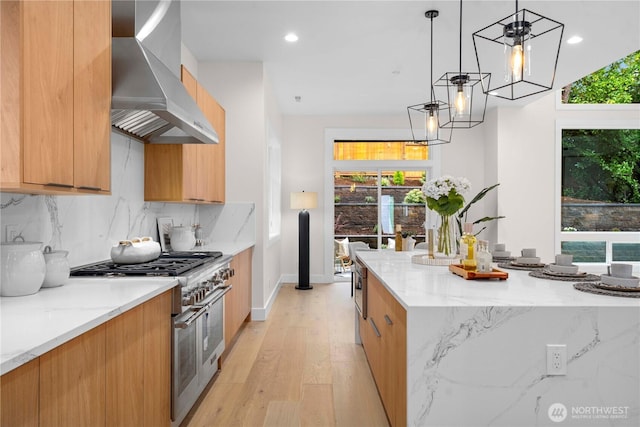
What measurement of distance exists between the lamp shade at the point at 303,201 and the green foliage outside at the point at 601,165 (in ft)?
13.1

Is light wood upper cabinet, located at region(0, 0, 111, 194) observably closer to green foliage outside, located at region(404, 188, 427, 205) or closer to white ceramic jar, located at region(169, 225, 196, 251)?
white ceramic jar, located at region(169, 225, 196, 251)

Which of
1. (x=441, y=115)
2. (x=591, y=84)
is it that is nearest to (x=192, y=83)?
(x=441, y=115)

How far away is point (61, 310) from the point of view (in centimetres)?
147

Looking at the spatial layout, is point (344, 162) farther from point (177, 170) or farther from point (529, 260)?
point (529, 260)

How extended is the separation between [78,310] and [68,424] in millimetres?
354

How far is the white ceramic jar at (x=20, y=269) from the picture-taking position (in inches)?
64.7

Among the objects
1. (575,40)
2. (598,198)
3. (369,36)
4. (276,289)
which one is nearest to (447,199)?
(369,36)

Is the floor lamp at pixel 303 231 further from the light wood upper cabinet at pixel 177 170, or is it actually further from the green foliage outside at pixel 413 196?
the light wood upper cabinet at pixel 177 170

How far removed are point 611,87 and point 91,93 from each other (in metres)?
7.63

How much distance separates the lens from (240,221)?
185 inches

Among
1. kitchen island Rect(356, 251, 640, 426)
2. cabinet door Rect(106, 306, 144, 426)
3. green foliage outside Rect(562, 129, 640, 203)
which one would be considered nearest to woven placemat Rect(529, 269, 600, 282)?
kitchen island Rect(356, 251, 640, 426)

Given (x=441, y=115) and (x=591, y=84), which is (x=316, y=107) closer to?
(x=441, y=115)

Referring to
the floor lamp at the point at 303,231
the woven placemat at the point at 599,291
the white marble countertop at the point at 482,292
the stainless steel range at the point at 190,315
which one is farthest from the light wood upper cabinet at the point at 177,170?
the floor lamp at the point at 303,231

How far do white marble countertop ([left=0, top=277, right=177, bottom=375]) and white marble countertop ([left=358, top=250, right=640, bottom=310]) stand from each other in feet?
3.47
